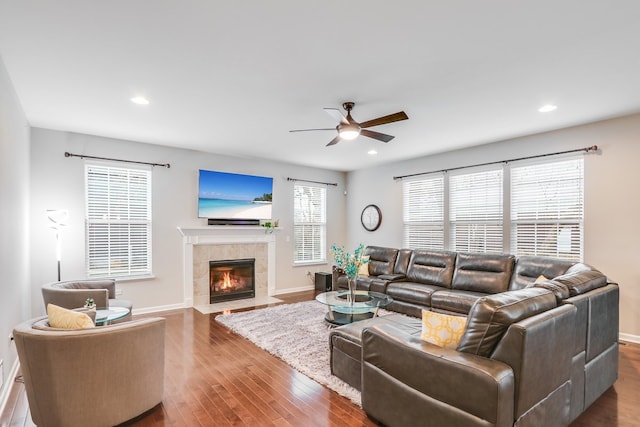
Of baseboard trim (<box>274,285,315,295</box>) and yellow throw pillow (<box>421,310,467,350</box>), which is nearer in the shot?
yellow throw pillow (<box>421,310,467,350</box>)

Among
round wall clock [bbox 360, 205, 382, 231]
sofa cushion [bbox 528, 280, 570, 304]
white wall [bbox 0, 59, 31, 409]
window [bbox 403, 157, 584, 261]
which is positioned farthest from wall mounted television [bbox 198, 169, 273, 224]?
sofa cushion [bbox 528, 280, 570, 304]

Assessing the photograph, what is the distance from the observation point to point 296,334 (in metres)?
4.14

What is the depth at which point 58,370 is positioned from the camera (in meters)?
2.09

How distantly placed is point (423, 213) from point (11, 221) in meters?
5.83

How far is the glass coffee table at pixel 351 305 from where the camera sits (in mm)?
3795

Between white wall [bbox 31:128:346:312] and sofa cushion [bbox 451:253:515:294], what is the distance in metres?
3.34

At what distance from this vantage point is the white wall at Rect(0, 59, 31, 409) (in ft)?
8.75

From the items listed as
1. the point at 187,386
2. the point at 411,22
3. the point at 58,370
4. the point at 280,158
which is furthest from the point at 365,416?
the point at 280,158

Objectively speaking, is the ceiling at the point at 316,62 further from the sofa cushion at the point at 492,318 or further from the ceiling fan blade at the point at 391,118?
the sofa cushion at the point at 492,318

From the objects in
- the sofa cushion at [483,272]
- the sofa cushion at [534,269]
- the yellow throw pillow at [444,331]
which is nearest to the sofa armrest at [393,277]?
the sofa cushion at [483,272]

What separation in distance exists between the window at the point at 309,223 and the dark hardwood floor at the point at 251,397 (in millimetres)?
3604

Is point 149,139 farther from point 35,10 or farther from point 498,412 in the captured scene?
point 498,412

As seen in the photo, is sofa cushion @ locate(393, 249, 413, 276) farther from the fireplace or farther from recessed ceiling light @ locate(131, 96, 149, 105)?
recessed ceiling light @ locate(131, 96, 149, 105)

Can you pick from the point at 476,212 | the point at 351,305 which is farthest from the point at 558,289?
the point at 476,212
